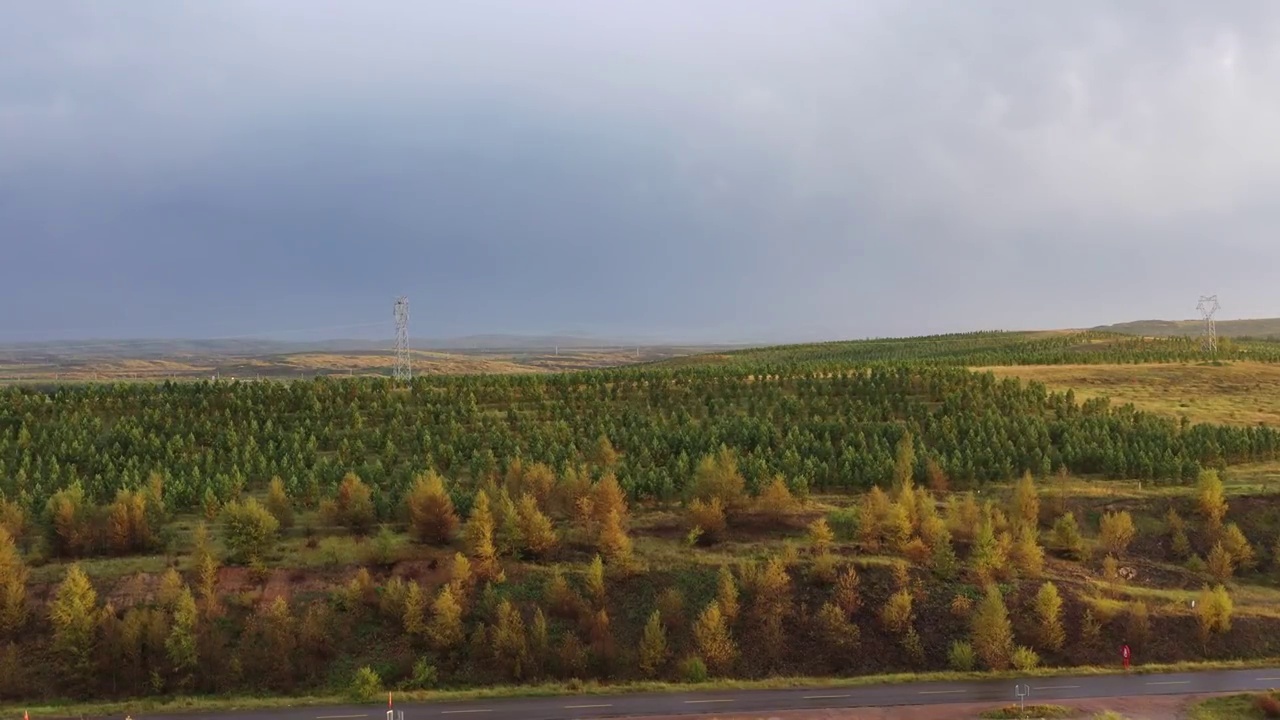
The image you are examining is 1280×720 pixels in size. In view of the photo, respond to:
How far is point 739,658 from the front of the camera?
47406 millimetres

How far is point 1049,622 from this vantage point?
47.8 m

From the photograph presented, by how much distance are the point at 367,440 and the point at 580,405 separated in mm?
25253

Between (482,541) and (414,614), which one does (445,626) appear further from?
(482,541)

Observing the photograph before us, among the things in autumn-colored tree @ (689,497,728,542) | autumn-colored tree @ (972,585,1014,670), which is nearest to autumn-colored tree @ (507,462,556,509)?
autumn-colored tree @ (689,497,728,542)

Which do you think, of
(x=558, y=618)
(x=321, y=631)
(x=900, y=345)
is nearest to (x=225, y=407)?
(x=321, y=631)

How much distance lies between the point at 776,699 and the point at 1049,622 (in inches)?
761

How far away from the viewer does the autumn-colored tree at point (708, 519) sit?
188 feet

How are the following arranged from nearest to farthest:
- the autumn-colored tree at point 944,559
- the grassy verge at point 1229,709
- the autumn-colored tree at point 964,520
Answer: the grassy verge at point 1229,709 < the autumn-colored tree at point 944,559 < the autumn-colored tree at point 964,520

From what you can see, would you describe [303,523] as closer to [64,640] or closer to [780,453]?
[64,640]

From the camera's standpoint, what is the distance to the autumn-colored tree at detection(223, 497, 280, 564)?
53.2m

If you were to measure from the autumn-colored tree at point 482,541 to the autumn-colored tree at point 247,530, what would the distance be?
47.3 ft

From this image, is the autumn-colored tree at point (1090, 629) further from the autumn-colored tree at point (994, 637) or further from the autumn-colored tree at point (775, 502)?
the autumn-colored tree at point (775, 502)

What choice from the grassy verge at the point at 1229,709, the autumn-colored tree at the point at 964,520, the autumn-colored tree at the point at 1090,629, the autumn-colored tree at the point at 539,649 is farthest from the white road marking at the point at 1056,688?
the autumn-colored tree at the point at 539,649

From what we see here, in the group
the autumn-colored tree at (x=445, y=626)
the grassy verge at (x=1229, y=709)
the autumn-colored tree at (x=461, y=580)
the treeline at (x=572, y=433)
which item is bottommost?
the grassy verge at (x=1229, y=709)
